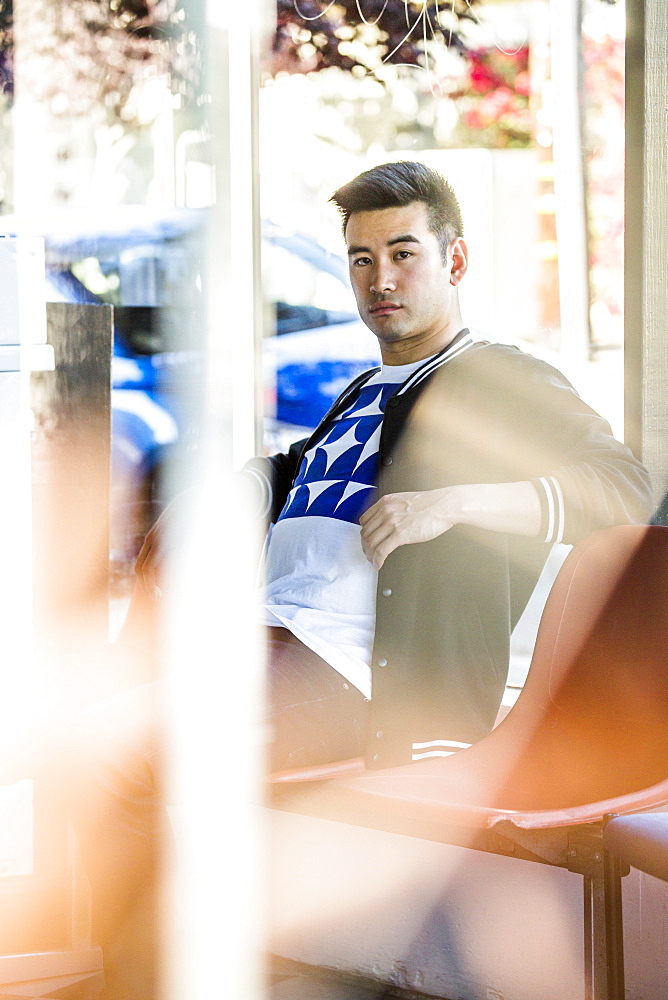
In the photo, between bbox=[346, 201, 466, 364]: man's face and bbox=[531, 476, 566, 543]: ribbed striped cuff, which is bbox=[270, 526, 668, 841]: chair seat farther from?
bbox=[346, 201, 466, 364]: man's face

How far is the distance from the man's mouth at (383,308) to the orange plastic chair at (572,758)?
0.56 metres

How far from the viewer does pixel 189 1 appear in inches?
103

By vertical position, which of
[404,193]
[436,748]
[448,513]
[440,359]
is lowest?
[436,748]

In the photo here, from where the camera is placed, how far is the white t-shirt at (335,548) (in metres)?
1.72

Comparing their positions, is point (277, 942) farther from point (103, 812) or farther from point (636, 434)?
point (636, 434)

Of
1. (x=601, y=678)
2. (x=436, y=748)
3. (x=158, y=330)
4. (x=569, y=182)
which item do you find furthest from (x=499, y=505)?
(x=158, y=330)

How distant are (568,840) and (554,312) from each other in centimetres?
112

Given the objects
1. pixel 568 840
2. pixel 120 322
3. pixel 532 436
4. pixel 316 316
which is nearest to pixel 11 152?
pixel 120 322

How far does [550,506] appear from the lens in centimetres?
159

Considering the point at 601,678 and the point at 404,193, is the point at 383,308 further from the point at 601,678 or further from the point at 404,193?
the point at 601,678

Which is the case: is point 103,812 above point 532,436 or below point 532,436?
below

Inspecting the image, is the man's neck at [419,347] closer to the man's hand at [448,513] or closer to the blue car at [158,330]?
the man's hand at [448,513]

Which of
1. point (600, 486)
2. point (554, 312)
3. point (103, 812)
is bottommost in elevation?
point (103, 812)

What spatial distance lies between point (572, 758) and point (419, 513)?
0.43 metres
